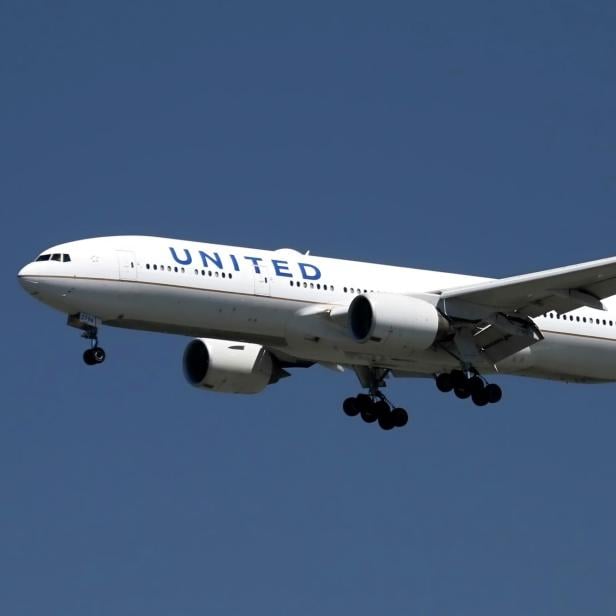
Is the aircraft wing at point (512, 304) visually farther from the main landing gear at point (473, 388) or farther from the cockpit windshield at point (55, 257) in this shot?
the cockpit windshield at point (55, 257)

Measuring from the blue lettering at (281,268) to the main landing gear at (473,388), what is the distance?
6009 millimetres

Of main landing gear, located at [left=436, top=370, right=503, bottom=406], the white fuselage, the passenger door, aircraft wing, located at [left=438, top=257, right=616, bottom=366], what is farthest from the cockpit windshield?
main landing gear, located at [left=436, top=370, right=503, bottom=406]

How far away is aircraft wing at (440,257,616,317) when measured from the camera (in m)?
59.1

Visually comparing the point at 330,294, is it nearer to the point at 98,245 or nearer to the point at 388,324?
the point at 388,324

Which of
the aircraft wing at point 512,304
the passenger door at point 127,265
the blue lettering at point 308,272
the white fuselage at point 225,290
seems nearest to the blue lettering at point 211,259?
the white fuselage at point 225,290

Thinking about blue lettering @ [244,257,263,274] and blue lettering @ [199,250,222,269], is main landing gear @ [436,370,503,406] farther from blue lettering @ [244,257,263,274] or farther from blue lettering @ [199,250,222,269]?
blue lettering @ [199,250,222,269]

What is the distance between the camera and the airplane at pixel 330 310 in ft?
191

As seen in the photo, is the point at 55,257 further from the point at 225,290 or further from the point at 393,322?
the point at 393,322

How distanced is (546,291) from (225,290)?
927 cm

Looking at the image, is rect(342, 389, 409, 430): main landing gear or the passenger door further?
rect(342, 389, 409, 430): main landing gear

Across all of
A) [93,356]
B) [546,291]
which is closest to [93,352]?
[93,356]

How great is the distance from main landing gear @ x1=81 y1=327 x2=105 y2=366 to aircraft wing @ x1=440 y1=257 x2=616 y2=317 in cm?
1012

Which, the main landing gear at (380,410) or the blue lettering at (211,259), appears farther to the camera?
the main landing gear at (380,410)

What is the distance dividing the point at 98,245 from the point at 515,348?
1277 centimetres
